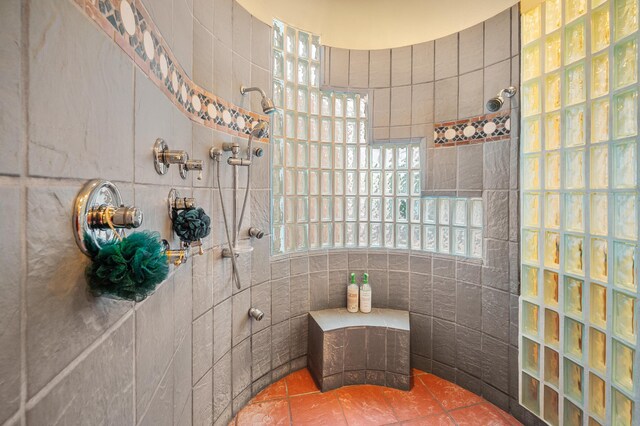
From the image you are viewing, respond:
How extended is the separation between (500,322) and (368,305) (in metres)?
0.76

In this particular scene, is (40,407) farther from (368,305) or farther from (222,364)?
(368,305)

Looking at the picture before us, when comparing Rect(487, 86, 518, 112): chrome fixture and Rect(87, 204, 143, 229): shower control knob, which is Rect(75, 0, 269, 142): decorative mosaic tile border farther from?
Rect(487, 86, 518, 112): chrome fixture

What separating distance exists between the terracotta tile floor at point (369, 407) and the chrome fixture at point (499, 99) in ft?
5.46

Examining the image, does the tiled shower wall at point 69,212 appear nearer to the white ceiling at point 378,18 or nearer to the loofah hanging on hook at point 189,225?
the loofah hanging on hook at point 189,225

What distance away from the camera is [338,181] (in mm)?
2014

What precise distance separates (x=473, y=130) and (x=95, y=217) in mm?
1823

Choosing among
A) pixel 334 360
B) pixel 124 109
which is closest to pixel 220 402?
pixel 334 360

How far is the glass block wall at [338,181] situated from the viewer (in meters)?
1.79

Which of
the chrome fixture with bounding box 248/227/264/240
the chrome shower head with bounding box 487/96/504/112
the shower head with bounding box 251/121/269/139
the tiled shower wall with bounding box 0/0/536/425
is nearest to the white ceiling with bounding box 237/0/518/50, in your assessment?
the tiled shower wall with bounding box 0/0/536/425

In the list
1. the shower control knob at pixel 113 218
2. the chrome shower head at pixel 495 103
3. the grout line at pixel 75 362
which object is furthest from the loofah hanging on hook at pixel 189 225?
the chrome shower head at pixel 495 103

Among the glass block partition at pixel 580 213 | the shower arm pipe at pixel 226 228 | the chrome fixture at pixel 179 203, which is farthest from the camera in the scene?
the shower arm pipe at pixel 226 228

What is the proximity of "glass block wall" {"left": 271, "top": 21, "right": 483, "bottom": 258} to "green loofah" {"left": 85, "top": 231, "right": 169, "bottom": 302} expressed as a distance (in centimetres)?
126

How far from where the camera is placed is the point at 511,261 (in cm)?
156

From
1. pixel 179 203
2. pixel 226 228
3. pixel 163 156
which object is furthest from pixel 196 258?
pixel 163 156
